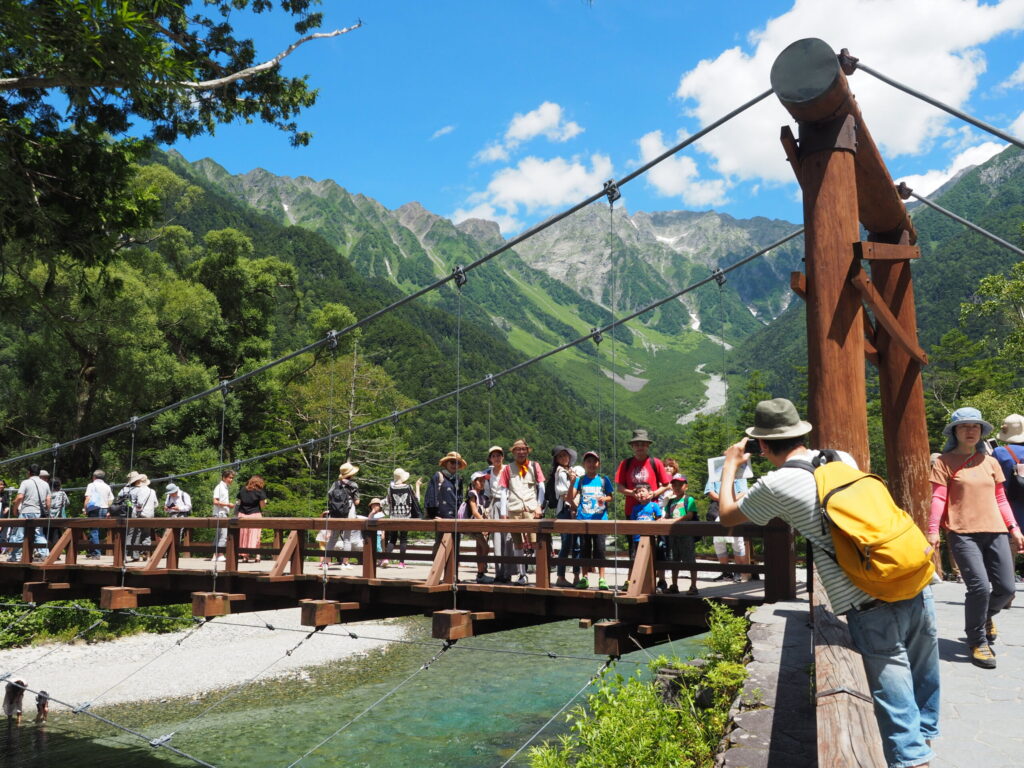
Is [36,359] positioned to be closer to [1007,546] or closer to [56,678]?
[56,678]

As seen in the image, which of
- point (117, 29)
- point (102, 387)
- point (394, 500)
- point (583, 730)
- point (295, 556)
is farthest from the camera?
point (102, 387)

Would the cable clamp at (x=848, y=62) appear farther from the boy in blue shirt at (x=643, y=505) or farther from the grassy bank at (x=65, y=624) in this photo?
the grassy bank at (x=65, y=624)

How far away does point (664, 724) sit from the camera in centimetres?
425

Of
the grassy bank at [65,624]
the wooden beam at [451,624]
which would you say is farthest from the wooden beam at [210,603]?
the grassy bank at [65,624]

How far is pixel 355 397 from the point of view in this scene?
32.5 m

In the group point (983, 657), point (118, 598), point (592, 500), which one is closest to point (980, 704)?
point (983, 657)

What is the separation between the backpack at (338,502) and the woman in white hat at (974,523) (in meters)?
7.01

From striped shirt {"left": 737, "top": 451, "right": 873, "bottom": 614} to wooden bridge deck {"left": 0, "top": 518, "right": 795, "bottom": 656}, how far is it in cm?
259

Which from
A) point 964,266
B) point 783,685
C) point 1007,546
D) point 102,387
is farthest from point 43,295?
point 964,266

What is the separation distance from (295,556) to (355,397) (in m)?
24.5

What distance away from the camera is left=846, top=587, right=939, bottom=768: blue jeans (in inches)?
99.7

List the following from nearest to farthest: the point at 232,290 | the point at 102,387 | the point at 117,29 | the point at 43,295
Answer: the point at 117,29, the point at 43,295, the point at 102,387, the point at 232,290

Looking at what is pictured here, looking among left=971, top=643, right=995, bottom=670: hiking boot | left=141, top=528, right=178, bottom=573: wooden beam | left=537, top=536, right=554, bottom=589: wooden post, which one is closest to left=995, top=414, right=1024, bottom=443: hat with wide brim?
left=971, top=643, right=995, bottom=670: hiking boot

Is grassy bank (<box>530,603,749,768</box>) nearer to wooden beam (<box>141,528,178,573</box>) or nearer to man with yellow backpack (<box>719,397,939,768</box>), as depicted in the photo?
man with yellow backpack (<box>719,397,939,768</box>)
